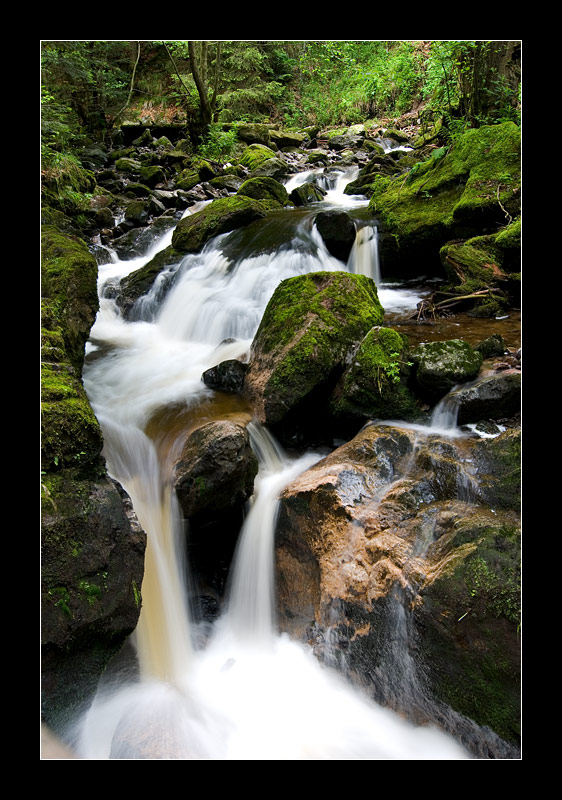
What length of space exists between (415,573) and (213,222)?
26.1 feet

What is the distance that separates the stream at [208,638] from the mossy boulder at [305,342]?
37 cm

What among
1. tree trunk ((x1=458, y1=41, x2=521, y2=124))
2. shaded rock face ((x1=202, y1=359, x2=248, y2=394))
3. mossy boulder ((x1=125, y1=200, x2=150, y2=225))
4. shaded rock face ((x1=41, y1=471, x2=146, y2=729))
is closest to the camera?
shaded rock face ((x1=41, y1=471, x2=146, y2=729))

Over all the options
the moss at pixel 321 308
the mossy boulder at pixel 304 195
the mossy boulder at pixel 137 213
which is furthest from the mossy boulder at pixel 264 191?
the moss at pixel 321 308

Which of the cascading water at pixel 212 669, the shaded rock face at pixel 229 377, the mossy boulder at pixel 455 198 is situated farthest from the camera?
the mossy boulder at pixel 455 198

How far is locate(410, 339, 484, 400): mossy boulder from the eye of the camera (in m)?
4.22

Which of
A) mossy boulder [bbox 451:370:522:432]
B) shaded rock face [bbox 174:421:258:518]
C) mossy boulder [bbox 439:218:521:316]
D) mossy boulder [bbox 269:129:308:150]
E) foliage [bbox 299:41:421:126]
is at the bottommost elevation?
shaded rock face [bbox 174:421:258:518]

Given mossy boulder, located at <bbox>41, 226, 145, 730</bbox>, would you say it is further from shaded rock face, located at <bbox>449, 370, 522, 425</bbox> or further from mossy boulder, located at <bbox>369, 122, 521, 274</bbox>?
mossy boulder, located at <bbox>369, 122, 521, 274</bbox>

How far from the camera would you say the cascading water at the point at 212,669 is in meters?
2.80

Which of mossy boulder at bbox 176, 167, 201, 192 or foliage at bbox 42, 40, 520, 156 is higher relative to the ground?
foliage at bbox 42, 40, 520, 156

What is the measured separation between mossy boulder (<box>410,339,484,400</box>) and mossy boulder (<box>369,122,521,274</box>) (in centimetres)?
367

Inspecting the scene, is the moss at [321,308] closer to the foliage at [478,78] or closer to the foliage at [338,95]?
the foliage at [478,78]

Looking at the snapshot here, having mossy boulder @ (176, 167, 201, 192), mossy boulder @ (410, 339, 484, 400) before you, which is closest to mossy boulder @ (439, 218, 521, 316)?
mossy boulder @ (410, 339, 484, 400)

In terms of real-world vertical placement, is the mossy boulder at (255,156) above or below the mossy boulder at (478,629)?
above

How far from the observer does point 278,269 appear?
745 centimetres
